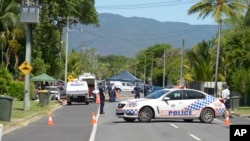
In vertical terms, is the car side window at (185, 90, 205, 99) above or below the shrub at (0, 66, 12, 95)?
below

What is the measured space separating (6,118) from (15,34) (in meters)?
36.6

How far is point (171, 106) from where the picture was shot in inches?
1003

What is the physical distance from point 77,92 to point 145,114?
2481 centimetres

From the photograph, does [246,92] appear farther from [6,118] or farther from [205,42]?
[6,118]

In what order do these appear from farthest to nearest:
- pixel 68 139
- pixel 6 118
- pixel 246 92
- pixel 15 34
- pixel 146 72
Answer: pixel 146 72 → pixel 15 34 → pixel 246 92 → pixel 6 118 → pixel 68 139

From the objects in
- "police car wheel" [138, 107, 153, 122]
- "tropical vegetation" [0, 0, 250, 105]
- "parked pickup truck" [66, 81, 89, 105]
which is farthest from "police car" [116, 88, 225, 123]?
"parked pickup truck" [66, 81, 89, 105]

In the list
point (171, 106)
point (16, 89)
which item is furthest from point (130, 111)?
point (16, 89)

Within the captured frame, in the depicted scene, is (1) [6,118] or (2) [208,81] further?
(2) [208,81]

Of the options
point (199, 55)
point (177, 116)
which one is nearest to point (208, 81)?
point (199, 55)

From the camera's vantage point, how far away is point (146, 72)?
148 m

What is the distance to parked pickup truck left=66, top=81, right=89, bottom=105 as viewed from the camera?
4930 cm

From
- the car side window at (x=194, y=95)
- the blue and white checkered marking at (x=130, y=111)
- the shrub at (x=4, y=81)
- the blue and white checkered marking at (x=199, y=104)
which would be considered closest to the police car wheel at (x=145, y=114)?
the blue and white checkered marking at (x=130, y=111)

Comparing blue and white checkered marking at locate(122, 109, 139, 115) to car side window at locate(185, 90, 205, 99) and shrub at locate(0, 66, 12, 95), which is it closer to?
car side window at locate(185, 90, 205, 99)

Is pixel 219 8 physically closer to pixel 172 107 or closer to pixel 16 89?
pixel 16 89
